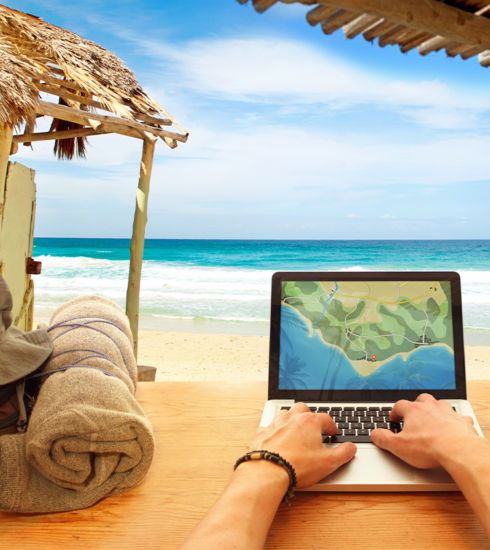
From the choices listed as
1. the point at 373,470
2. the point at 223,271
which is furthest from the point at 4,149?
the point at 223,271

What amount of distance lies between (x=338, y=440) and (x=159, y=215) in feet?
100

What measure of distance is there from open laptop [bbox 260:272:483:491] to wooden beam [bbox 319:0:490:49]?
0.51 metres

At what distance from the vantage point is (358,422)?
72 cm

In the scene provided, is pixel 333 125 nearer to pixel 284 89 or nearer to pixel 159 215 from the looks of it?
pixel 284 89

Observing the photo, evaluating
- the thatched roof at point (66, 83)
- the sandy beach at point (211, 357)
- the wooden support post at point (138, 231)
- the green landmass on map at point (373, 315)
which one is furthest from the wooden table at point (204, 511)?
the sandy beach at point (211, 357)

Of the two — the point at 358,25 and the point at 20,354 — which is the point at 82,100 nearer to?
the point at 358,25

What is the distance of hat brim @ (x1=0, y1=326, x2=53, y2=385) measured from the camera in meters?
0.55

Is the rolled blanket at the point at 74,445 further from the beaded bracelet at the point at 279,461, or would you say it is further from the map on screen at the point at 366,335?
the map on screen at the point at 366,335

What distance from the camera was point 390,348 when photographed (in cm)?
80

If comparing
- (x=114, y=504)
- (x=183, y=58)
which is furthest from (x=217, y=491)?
(x=183, y=58)

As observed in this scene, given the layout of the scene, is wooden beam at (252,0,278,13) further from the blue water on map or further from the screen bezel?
the blue water on map

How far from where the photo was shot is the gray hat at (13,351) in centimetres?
55

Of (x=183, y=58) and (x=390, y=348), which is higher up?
(x=183, y=58)

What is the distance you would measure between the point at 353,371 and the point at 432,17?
0.79 meters
